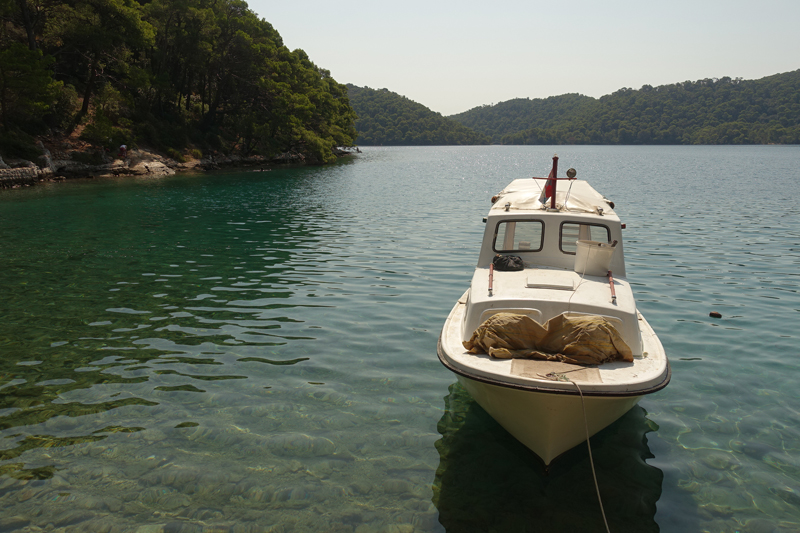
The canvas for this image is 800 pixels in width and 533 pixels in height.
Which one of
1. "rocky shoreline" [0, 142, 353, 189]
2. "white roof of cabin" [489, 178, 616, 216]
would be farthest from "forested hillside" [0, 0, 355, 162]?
"white roof of cabin" [489, 178, 616, 216]

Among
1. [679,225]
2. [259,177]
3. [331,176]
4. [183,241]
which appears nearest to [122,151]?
[259,177]

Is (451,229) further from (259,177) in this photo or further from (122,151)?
(122,151)

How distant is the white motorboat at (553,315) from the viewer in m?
6.02

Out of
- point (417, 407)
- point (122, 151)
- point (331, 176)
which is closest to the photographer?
point (417, 407)

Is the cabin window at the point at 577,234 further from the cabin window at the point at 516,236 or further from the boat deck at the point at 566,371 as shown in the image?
the boat deck at the point at 566,371

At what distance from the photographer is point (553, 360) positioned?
6.61 meters

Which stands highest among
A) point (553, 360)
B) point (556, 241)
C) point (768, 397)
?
point (556, 241)

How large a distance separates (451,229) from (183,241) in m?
11.8

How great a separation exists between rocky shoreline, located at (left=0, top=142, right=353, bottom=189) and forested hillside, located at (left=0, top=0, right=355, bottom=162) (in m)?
1.60

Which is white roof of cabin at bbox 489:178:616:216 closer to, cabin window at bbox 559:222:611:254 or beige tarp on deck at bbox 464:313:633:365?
cabin window at bbox 559:222:611:254

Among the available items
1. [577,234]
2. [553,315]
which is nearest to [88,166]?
[577,234]

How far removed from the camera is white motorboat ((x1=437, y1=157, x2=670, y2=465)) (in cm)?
602

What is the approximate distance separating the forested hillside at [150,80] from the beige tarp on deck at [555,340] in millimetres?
44492

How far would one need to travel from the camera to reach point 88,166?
46.0 meters
